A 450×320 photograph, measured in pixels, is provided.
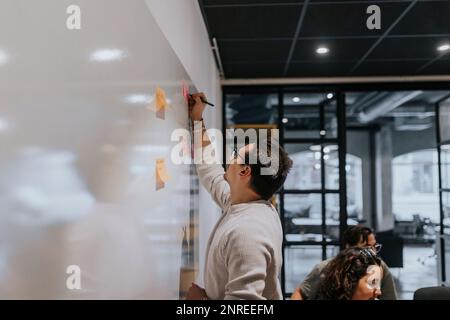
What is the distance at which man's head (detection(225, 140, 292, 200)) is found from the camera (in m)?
1.05

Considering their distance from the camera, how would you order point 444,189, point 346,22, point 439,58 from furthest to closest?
point 444,189 < point 439,58 < point 346,22

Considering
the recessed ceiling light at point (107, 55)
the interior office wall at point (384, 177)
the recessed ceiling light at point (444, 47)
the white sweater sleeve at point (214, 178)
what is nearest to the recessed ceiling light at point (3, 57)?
the recessed ceiling light at point (107, 55)

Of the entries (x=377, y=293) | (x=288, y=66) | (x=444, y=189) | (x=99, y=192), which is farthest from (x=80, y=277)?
(x=444, y=189)

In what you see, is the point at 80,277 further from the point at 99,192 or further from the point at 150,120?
the point at 150,120

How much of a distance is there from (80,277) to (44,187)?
0.58 ft

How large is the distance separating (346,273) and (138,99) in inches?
31.4

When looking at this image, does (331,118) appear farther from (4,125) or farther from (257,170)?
(4,125)

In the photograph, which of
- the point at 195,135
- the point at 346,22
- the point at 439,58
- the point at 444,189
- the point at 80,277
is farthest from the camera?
the point at 444,189

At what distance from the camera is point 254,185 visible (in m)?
1.05

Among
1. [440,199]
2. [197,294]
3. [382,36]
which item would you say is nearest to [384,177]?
[440,199]

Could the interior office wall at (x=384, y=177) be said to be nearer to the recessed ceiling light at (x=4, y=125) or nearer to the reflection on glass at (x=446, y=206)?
the reflection on glass at (x=446, y=206)

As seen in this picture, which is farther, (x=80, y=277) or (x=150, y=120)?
(x=150, y=120)

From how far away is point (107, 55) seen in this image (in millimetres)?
716

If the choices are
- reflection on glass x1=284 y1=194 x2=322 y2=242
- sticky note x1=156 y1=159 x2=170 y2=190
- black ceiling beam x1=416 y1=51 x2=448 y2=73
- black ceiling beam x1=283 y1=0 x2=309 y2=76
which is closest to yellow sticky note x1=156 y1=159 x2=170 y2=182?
sticky note x1=156 y1=159 x2=170 y2=190
